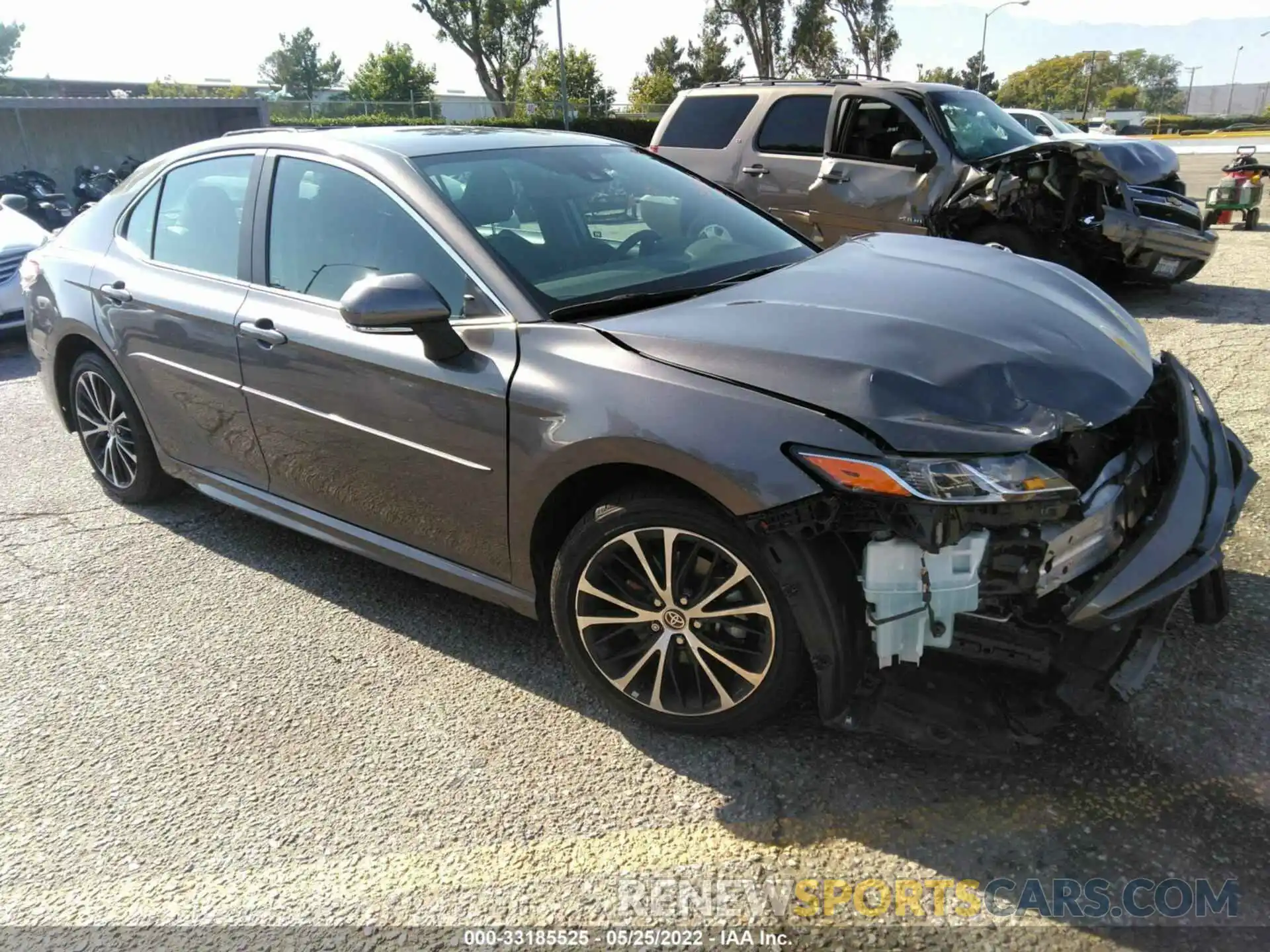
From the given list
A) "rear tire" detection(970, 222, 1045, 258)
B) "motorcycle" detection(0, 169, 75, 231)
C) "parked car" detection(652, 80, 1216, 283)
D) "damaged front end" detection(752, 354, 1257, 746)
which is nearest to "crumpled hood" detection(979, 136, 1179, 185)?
"parked car" detection(652, 80, 1216, 283)

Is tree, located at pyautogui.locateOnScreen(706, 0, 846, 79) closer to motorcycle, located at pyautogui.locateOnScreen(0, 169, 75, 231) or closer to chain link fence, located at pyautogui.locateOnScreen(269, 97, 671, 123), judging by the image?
chain link fence, located at pyautogui.locateOnScreen(269, 97, 671, 123)

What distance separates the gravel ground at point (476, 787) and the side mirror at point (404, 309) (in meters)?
1.13

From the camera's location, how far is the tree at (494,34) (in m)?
59.6

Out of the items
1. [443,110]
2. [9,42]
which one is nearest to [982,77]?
[443,110]

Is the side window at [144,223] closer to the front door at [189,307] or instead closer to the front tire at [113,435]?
the front door at [189,307]

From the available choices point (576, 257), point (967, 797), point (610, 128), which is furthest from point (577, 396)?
Answer: point (610, 128)

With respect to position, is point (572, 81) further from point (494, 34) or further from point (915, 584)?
point (915, 584)

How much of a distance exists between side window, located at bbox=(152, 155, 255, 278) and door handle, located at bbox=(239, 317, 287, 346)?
0.32 metres

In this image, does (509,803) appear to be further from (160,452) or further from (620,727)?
(160,452)

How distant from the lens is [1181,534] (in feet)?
7.72

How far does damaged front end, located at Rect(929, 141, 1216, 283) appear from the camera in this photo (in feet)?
24.8

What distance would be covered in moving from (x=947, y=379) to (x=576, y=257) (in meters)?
1.33

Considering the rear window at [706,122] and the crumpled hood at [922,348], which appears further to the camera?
the rear window at [706,122]

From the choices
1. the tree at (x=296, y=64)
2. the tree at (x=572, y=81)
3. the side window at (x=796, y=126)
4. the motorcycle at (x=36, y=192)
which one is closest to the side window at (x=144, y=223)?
the side window at (x=796, y=126)
